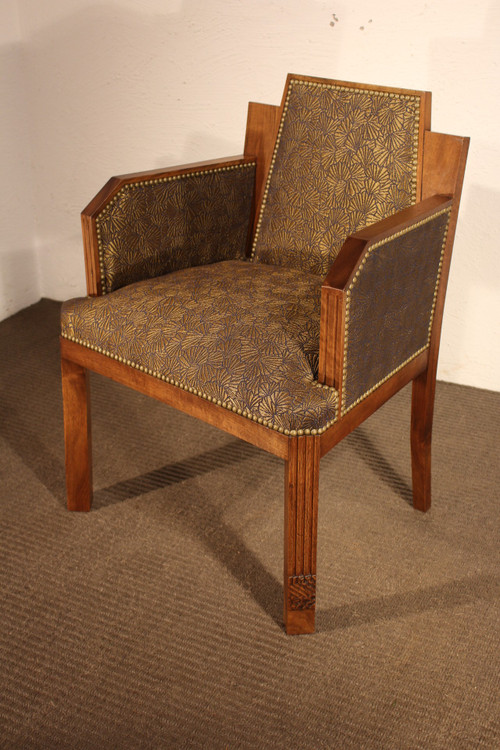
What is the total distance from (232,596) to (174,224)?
0.72m

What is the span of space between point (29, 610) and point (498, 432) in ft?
3.91

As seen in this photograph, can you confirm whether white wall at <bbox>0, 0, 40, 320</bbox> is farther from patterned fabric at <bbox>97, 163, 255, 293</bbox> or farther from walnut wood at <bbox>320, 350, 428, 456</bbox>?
walnut wood at <bbox>320, 350, 428, 456</bbox>

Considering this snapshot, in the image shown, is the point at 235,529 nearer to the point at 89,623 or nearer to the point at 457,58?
the point at 89,623

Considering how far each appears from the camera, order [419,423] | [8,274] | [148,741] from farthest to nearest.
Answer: [8,274], [419,423], [148,741]

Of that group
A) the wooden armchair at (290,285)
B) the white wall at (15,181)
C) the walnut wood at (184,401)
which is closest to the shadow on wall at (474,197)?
the wooden armchair at (290,285)

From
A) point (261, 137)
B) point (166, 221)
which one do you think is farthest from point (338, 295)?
point (261, 137)

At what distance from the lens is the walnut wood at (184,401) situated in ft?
3.84

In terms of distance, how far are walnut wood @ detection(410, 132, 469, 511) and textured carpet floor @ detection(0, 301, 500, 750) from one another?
A: 0.10 m

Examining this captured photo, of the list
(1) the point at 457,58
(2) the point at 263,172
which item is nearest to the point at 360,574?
(2) the point at 263,172

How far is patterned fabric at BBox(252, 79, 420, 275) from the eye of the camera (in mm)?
1422

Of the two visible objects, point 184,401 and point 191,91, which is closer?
point 184,401

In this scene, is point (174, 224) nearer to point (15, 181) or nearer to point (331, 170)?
point (331, 170)

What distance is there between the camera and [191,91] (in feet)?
7.27

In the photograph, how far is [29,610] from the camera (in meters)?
1.35
